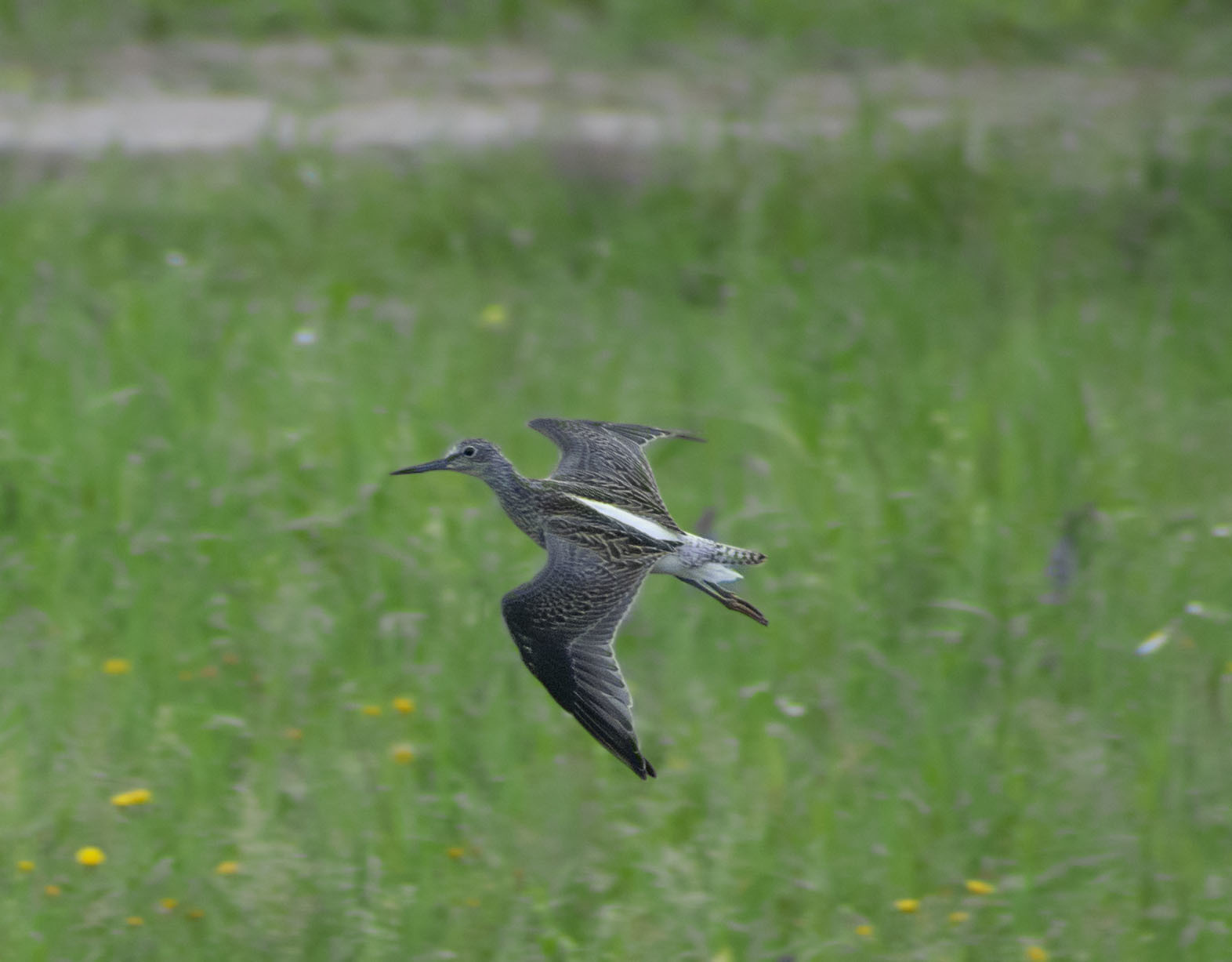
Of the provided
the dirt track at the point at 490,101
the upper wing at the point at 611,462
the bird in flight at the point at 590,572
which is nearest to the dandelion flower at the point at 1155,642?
the upper wing at the point at 611,462

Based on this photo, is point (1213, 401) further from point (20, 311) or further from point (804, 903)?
point (20, 311)

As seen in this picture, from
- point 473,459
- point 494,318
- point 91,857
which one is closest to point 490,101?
point 494,318

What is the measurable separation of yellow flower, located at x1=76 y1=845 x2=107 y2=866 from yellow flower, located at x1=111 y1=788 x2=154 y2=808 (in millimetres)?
95

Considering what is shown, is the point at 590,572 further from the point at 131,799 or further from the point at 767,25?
the point at 767,25

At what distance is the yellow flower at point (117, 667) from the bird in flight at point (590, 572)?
1.66 metres

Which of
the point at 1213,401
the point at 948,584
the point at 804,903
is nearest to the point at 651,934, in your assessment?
the point at 804,903

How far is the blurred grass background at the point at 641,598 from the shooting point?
2.76 meters

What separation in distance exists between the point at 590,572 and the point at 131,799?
60.3 inches

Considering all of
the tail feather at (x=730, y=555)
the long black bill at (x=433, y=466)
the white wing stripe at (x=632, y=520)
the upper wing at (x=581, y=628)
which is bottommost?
the upper wing at (x=581, y=628)

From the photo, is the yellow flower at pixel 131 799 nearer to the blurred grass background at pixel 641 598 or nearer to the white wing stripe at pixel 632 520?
the blurred grass background at pixel 641 598

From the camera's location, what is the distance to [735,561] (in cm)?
150

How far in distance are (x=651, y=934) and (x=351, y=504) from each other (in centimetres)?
147

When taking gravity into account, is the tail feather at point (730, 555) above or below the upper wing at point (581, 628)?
above

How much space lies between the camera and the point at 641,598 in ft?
11.2
